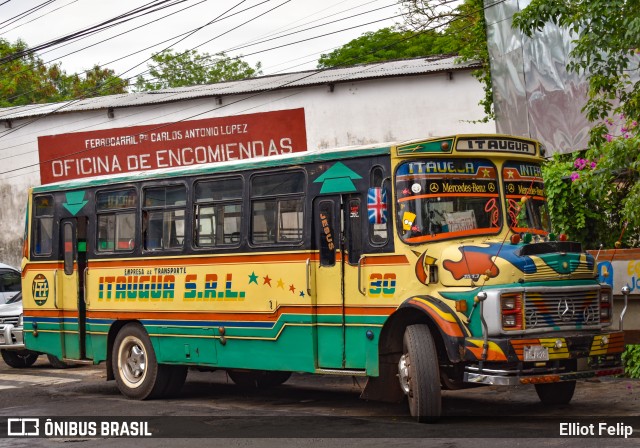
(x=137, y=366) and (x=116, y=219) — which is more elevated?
(x=116, y=219)

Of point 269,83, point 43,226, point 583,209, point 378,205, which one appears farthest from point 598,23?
point 269,83

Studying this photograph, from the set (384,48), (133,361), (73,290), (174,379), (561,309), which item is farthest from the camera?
(384,48)

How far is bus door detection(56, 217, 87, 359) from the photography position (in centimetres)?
1584

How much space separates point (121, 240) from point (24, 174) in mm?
25330

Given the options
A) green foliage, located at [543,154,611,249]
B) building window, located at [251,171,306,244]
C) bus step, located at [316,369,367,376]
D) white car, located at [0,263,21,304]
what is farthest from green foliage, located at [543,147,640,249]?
white car, located at [0,263,21,304]

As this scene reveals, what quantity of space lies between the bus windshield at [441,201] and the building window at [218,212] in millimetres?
2791

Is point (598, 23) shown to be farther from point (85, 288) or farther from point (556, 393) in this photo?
point (85, 288)

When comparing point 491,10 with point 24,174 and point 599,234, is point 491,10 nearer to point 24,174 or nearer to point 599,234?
point 599,234

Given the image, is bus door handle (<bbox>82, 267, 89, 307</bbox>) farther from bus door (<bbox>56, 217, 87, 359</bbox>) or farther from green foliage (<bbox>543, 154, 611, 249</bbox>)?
green foliage (<bbox>543, 154, 611, 249</bbox>)

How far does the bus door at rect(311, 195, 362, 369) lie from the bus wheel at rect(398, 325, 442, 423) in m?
1.20

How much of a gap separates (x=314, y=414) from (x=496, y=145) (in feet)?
12.3

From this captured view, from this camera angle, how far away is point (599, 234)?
680 inches

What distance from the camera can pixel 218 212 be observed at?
1418 centimetres

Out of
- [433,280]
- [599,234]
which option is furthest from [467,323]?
[599,234]
